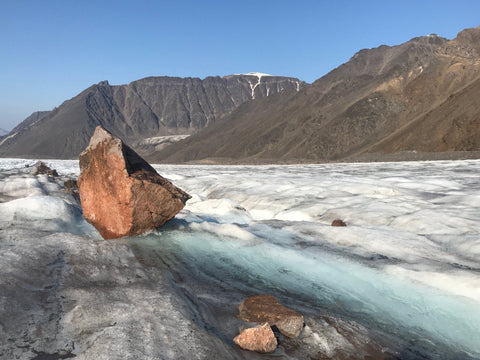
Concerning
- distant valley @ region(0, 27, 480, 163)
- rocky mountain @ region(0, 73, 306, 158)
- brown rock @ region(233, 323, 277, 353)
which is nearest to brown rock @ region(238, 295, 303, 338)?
brown rock @ region(233, 323, 277, 353)

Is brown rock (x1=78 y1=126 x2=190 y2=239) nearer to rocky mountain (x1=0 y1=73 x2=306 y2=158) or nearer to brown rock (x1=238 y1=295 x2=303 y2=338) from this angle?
brown rock (x1=238 y1=295 x2=303 y2=338)

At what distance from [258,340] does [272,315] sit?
19.5 inches

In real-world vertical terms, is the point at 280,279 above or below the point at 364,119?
below

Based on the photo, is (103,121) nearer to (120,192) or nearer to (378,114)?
(378,114)

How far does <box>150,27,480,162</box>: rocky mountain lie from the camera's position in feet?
142

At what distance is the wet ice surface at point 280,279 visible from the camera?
3.56 m

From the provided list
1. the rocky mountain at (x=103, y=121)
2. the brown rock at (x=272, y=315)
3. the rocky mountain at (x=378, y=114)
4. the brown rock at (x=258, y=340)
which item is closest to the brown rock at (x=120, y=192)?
the brown rock at (x=272, y=315)

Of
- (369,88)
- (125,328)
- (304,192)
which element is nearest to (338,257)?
(125,328)

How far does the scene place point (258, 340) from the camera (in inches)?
136

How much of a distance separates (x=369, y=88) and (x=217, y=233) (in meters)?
70.0

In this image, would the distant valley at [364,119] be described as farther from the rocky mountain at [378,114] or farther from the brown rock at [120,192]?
the brown rock at [120,192]

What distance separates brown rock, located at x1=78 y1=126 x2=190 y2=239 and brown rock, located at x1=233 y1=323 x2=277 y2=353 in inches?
164

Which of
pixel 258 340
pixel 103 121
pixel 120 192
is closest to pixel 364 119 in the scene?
pixel 120 192

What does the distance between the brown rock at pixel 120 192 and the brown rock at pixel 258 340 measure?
418cm
